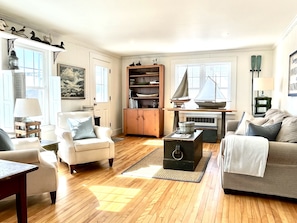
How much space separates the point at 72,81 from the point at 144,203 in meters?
3.16

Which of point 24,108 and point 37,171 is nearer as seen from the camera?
point 37,171

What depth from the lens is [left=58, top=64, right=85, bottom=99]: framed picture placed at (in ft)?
14.9

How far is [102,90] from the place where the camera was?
602 cm

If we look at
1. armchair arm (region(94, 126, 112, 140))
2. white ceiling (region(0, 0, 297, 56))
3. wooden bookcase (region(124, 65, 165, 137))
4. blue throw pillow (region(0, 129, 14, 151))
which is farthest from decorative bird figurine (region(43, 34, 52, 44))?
wooden bookcase (region(124, 65, 165, 137))

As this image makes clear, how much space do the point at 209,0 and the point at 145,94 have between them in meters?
4.00

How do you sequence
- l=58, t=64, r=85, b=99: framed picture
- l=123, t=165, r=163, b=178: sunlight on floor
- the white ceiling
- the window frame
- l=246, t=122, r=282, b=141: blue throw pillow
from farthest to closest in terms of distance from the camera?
l=58, t=64, r=85, b=99: framed picture → the window frame → l=123, t=165, r=163, b=178: sunlight on floor → the white ceiling → l=246, t=122, r=282, b=141: blue throw pillow

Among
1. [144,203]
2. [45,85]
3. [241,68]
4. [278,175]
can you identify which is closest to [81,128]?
[45,85]

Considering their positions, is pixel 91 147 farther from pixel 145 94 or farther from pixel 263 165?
pixel 145 94

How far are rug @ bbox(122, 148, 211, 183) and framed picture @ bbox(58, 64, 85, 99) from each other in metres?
1.98

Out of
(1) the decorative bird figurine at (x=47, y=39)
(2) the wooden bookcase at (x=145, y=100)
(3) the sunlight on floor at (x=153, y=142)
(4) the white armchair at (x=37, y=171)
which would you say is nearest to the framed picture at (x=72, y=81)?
(1) the decorative bird figurine at (x=47, y=39)

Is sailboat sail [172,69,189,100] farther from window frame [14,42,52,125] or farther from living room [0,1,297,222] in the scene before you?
window frame [14,42,52,125]

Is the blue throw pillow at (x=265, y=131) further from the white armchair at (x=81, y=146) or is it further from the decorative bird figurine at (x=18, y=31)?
the decorative bird figurine at (x=18, y=31)

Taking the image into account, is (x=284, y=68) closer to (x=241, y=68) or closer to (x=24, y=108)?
(x=241, y=68)

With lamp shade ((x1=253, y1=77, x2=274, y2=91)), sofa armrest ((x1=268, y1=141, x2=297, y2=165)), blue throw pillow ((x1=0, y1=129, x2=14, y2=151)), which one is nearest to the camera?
blue throw pillow ((x1=0, y1=129, x2=14, y2=151))
